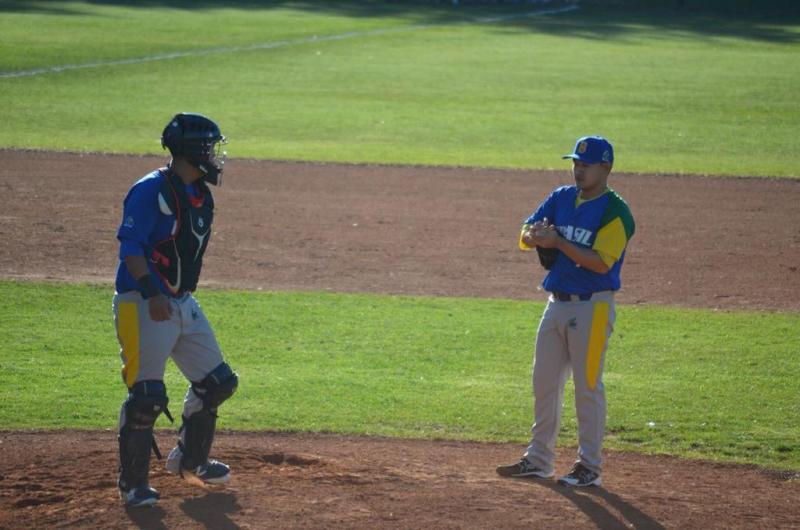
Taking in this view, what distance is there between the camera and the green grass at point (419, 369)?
8.78 m

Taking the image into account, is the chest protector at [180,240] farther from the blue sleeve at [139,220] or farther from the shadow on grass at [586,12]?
the shadow on grass at [586,12]

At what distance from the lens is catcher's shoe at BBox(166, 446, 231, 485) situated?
7124mm

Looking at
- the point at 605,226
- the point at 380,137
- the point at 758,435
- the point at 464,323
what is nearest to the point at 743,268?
the point at 464,323

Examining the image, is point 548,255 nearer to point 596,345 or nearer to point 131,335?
point 596,345

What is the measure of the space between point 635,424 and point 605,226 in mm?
2179

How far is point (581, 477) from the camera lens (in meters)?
7.29

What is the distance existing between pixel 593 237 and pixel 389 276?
663 cm

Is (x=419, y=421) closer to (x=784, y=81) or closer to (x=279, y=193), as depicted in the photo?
(x=279, y=193)

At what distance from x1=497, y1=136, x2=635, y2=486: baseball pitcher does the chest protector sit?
1891 mm

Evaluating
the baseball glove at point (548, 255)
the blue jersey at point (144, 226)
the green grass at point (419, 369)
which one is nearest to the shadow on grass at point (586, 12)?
the green grass at point (419, 369)

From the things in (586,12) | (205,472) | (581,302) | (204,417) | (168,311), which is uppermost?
(586,12)

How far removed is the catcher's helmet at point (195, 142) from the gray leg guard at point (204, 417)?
1.10 m

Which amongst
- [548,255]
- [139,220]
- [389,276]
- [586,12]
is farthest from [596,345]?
[586,12]

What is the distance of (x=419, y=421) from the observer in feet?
29.2
